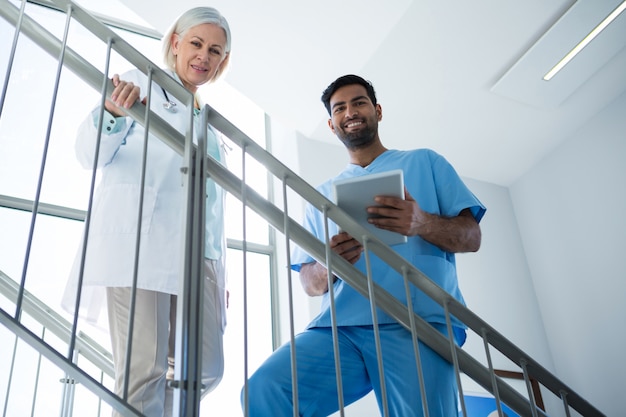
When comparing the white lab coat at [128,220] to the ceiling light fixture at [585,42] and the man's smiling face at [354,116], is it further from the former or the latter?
the ceiling light fixture at [585,42]

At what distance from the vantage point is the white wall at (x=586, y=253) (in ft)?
12.3

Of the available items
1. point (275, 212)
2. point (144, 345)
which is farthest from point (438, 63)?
point (144, 345)

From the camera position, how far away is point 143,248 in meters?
1.40

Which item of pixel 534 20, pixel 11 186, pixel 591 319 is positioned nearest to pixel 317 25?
pixel 534 20

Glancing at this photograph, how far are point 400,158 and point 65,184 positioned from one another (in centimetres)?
197

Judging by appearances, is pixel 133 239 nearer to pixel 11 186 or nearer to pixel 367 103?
pixel 367 103

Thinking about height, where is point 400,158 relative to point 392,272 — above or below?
above

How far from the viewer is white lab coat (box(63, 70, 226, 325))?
1.35 meters

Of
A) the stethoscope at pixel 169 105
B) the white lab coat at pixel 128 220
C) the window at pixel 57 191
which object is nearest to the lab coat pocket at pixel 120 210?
the white lab coat at pixel 128 220

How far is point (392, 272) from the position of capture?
166cm

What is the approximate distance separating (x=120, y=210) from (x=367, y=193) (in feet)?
1.98

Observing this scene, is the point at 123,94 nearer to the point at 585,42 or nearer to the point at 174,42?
the point at 174,42

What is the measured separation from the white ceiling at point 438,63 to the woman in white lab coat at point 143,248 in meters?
1.85

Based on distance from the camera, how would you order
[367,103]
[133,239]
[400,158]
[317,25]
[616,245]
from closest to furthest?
1. [133,239]
2. [400,158]
3. [367,103]
4. [317,25]
5. [616,245]
